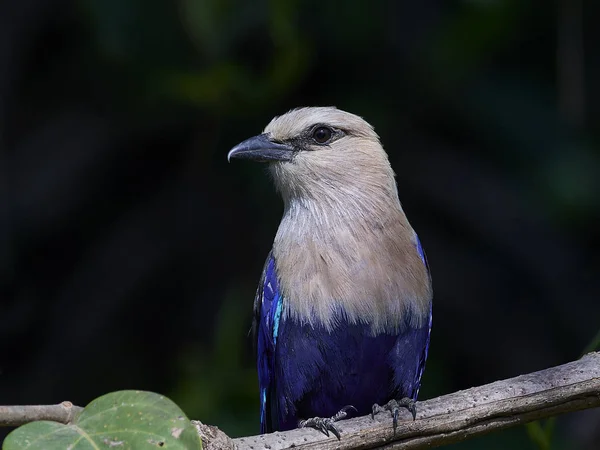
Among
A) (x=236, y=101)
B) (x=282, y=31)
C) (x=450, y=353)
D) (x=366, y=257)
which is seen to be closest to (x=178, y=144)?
(x=236, y=101)

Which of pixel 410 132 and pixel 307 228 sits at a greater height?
pixel 307 228

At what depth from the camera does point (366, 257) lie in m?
4.03

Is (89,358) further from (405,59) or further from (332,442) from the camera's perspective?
(332,442)

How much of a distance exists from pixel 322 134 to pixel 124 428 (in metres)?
2.31

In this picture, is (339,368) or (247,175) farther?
(247,175)

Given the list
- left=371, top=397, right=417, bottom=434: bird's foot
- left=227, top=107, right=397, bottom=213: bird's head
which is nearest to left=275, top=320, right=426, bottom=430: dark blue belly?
left=371, top=397, right=417, bottom=434: bird's foot

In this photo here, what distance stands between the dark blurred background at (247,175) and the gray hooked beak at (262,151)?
1309mm

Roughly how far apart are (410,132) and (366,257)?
252 centimetres

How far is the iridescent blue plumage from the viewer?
3969 mm

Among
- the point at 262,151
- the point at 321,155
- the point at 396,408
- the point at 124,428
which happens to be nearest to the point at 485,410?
the point at 396,408

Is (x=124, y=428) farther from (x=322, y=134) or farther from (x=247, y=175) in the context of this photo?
(x=247, y=175)

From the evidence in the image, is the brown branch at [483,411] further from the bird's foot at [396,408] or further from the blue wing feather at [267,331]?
the blue wing feather at [267,331]

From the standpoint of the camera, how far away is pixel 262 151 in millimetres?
4438

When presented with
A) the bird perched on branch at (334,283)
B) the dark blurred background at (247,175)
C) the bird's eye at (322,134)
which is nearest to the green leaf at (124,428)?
the bird perched on branch at (334,283)
